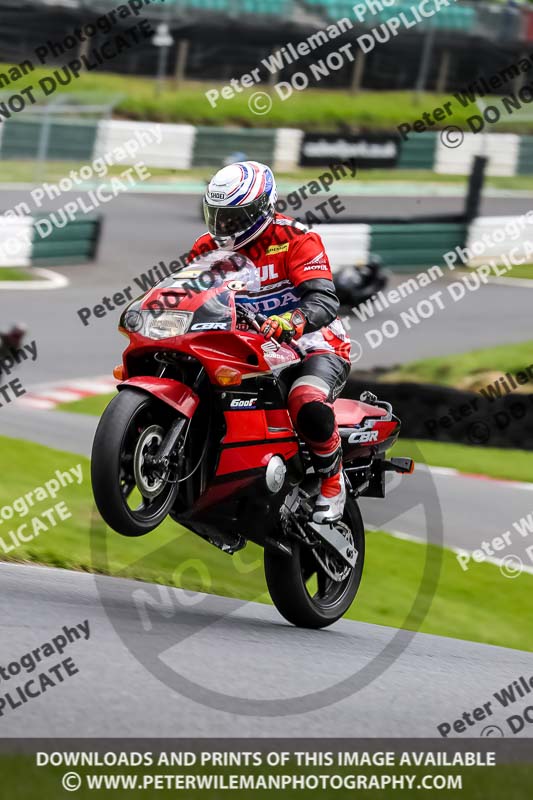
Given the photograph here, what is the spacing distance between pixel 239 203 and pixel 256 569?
4.47 meters

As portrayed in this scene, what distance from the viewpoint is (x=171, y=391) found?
5.20 m

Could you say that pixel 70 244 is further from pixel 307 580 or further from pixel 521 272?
pixel 307 580

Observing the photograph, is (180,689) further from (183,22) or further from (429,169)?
(183,22)

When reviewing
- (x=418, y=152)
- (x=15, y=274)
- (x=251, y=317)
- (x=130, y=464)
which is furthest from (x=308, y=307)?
(x=418, y=152)

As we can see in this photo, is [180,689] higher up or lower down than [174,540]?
higher up

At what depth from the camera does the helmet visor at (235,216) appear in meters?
5.69

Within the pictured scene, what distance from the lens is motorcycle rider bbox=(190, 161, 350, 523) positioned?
5684 mm

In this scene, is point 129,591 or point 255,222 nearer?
point 255,222

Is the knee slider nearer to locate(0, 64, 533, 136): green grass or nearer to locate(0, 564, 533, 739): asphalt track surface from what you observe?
locate(0, 564, 533, 739): asphalt track surface

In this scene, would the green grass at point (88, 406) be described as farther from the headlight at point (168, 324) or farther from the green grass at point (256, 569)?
the headlight at point (168, 324)

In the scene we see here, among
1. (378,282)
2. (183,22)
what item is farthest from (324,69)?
(378,282)

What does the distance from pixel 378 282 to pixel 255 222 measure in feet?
45.7

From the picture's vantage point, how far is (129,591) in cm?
631

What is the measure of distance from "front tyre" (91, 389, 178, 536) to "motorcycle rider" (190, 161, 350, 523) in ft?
2.35
